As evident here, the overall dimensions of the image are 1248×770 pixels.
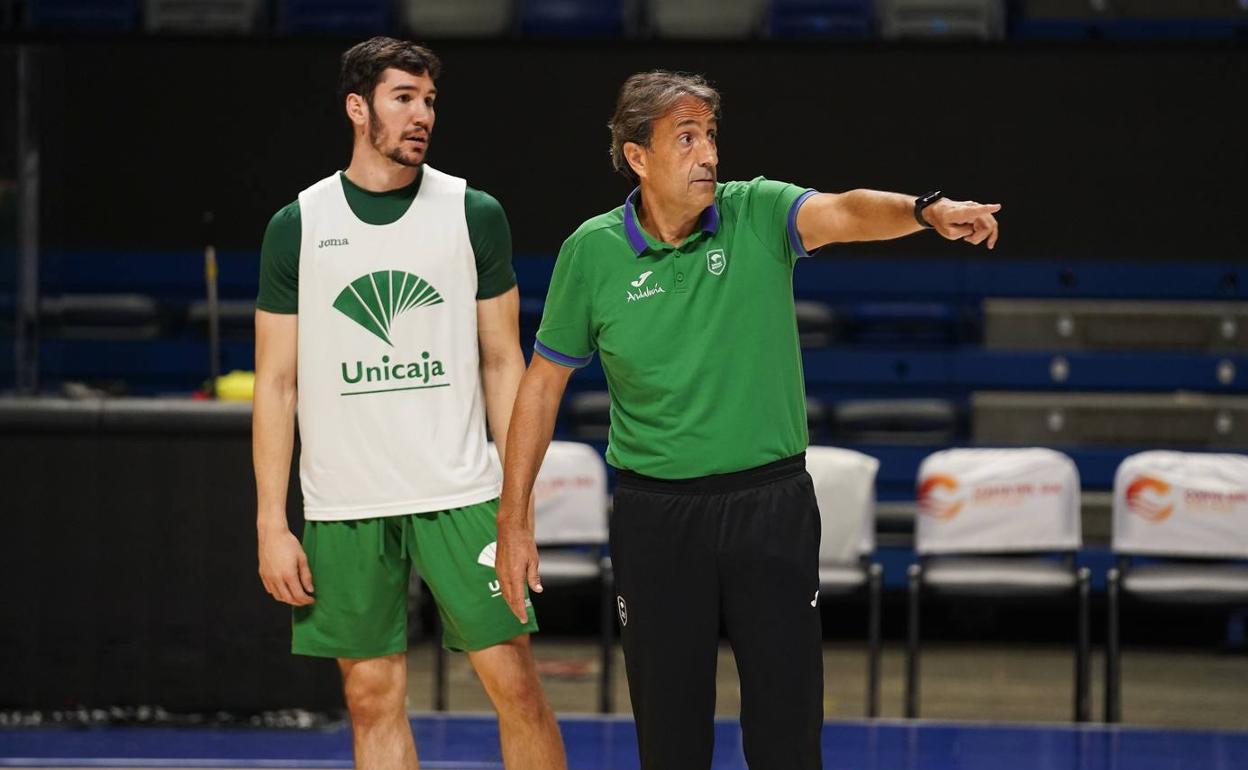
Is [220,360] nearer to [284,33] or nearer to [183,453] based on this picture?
[284,33]

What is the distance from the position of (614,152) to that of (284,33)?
603cm

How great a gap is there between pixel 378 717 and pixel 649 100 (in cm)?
147

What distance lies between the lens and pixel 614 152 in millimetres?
3328

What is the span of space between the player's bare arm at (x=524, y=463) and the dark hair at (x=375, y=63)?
0.76 metres

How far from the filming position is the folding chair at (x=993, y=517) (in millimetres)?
6203

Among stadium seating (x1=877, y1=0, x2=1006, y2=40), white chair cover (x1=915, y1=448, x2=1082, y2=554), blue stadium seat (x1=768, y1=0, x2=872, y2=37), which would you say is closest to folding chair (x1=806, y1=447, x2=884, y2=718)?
white chair cover (x1=915, y1=448, x2=1082, y2=554)

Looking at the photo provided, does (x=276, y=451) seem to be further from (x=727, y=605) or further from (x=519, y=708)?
(x=727, y=605)

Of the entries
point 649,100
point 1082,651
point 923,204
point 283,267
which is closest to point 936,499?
point 1082,651

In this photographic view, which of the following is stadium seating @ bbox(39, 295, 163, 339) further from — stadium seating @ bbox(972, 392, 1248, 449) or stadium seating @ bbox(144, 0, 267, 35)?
stadium seating @ bbox(972, 392, 1248, 449)

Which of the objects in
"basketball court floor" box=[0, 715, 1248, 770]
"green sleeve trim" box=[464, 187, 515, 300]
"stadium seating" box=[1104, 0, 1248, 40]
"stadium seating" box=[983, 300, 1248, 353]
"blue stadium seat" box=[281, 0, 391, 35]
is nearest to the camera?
"green sleeve trim" box=[464, 187, 515, 300]

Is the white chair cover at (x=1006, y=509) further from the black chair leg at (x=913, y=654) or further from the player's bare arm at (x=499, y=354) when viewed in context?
the player's bare arm at (x=499, y=354)

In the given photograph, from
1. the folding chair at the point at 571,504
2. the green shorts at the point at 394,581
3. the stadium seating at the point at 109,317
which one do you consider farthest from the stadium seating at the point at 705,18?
the green shorts at the point at 394,581

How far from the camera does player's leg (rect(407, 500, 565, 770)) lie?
3586 mm

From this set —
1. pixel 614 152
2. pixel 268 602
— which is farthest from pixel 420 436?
pixel 268 602
